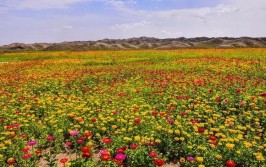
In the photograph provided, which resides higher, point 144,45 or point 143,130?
point 143,130

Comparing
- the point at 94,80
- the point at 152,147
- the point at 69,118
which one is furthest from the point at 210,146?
the point at 94,80

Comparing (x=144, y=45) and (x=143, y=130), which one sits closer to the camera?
(x=143, y=130)

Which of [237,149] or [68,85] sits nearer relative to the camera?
[237,149]

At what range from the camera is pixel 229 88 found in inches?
507

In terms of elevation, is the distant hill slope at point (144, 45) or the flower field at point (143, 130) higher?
the flower field at point (143, 130)

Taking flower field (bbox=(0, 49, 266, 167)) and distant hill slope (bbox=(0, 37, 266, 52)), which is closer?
flower field (bbox=(0, 49, 266, 167))

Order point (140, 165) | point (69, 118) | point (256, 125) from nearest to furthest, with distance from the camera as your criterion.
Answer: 1. point (140, 165)
2. point (256, 125)
3. point (69, 118)

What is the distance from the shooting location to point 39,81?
17.2m

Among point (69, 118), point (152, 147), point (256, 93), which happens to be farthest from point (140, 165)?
point (256, 93)

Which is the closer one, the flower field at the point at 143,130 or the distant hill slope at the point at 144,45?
the flower field at the point at 143,130

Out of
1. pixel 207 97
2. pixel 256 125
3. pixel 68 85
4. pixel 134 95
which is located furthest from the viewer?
pixel 68 85

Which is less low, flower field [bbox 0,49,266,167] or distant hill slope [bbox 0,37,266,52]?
flower field [bbox 0,49,266,167]

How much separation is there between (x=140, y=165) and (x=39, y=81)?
12301mm

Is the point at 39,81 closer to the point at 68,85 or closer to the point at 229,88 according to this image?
the point at 68,85
